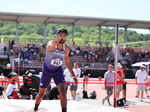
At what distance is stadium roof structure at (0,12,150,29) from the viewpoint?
1236 inches

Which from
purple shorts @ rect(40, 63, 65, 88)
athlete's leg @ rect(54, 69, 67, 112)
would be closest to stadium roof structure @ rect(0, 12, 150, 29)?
purple shorts @ rect(40, 63, 65, 88)

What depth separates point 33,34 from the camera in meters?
98.1

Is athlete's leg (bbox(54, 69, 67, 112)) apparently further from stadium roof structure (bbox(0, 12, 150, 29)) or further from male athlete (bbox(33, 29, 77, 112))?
stadium roof structure (bbox(0, 12, 150, 29))

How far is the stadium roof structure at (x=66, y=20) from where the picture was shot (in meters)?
31.4

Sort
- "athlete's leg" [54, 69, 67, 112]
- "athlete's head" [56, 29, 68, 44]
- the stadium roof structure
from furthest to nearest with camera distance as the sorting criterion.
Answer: the stadium roof structure → "athlete's leg" [54, 69, 67, 112] → "athlete's head" [56, 29, 68, 44]

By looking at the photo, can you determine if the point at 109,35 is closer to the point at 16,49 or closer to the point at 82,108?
the point at 16,49

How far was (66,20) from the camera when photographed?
3334 cm

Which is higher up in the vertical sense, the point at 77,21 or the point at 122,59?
the point at 77,21

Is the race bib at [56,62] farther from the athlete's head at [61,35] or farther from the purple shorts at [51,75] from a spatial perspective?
the athlete's head at [61,35]

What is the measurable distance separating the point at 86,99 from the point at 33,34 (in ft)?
288

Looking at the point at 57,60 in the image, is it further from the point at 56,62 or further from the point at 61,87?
the point at 61,87

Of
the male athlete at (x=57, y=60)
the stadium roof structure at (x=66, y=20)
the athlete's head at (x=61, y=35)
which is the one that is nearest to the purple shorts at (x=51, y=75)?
the male athlete at (x=57, y=60)

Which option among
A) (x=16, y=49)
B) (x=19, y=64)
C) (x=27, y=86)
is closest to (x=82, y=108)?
(x=27, y=86)

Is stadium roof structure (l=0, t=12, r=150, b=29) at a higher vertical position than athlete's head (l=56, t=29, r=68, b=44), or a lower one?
higher
